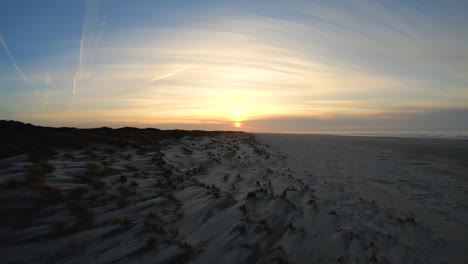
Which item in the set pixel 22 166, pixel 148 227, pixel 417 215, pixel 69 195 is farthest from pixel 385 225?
pixel 22 166

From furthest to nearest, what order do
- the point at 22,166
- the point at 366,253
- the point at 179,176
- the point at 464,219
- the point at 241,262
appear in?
the point at 179,176, the point at 22,166, the point at 464,219, the point at 366,253, the point at 241,262

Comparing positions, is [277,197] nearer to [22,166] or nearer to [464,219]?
[464,219]

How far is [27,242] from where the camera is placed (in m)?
4.15

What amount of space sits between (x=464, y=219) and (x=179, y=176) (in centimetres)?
804

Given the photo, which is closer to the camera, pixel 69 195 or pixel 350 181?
pixel 69 195

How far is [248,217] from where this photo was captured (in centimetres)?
552

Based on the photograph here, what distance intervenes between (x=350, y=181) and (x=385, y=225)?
4212mm

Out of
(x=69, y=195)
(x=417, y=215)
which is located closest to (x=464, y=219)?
(x=417, y=215)

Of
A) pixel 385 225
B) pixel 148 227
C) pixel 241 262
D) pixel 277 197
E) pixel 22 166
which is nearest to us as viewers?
pixel 241 262

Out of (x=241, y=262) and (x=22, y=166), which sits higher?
(x=22, y=166)

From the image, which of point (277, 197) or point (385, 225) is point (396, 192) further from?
point (277, 197)

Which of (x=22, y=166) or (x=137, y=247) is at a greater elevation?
(x=22, y=166)

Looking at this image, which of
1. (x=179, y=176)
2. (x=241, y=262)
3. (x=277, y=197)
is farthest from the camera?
(x=179, y=176)

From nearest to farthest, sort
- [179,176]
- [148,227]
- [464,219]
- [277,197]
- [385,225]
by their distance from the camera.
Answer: [148,227], [385,225], [464,219], [277,197], [179,176]
